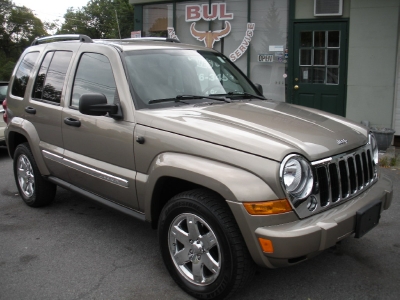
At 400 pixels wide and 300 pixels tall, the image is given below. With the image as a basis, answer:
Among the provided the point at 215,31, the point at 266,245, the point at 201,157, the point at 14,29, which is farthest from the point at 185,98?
the point at 14,29

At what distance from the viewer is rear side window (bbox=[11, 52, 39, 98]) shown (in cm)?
516

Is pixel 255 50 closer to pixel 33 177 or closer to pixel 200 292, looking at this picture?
pixel 33 177

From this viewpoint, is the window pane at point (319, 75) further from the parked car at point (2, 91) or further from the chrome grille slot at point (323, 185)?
the chrome grille slot at point (323, 185)

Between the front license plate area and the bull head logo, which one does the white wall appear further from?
the front license plate area

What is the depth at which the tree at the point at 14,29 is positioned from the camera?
59281 mm

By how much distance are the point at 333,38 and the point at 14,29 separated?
60787 mm

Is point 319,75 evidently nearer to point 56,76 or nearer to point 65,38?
point 65,38

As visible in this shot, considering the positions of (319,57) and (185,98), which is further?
(319,57)

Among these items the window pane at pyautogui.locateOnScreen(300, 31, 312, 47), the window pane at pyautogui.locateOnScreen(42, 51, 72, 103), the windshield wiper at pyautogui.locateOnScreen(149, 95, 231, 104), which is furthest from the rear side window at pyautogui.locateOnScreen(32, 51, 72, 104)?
the window pane at pyautogui.locateOnScreen(300, 31, 312, 47)

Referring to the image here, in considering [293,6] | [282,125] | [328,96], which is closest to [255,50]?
[293,6]

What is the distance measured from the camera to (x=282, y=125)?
3.31 m

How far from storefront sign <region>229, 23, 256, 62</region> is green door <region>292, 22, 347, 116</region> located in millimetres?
1031

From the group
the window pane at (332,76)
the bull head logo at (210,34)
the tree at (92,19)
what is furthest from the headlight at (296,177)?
the tree at (92,19)

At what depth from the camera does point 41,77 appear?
489cm
